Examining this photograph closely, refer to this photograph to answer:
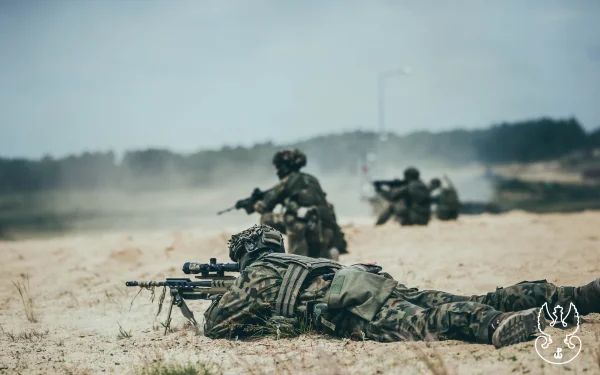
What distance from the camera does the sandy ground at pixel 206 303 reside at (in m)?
4.17


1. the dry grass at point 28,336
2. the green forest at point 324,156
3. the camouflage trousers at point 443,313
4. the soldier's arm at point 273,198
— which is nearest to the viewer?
the camouflage trousers at point 443,313

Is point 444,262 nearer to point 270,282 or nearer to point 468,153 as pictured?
point 270,282

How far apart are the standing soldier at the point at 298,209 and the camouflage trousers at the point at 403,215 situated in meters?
6.48

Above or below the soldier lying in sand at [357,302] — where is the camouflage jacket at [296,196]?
above

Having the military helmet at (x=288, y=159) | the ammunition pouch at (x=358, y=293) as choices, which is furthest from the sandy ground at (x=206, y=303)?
the military helmet at (x=288, y=159)

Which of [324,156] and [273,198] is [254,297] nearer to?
[273,198]

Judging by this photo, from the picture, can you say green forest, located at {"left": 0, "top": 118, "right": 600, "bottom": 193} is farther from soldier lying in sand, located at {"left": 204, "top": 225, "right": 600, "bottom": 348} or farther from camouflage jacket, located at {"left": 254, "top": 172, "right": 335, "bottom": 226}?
soldier lying in sand, located at {"left": 204, "top": 225, "right": 600, "bottom": 348}

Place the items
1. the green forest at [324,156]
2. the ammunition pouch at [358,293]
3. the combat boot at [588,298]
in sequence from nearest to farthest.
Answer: the combat boot at [588,298] → the ammunition pouch at [358,293] → the green forest at [324,156]

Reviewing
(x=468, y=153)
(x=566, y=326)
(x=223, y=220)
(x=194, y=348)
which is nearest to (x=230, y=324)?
(x=194, y=348)

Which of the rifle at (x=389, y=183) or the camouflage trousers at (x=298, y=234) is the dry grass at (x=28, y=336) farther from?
the rifle at (x=389, y=183)

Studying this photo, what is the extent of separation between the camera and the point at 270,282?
487cm

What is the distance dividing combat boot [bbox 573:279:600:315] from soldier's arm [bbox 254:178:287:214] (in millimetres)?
4888

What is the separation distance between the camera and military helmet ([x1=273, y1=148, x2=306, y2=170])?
29.3ft

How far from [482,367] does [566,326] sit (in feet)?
4.51
